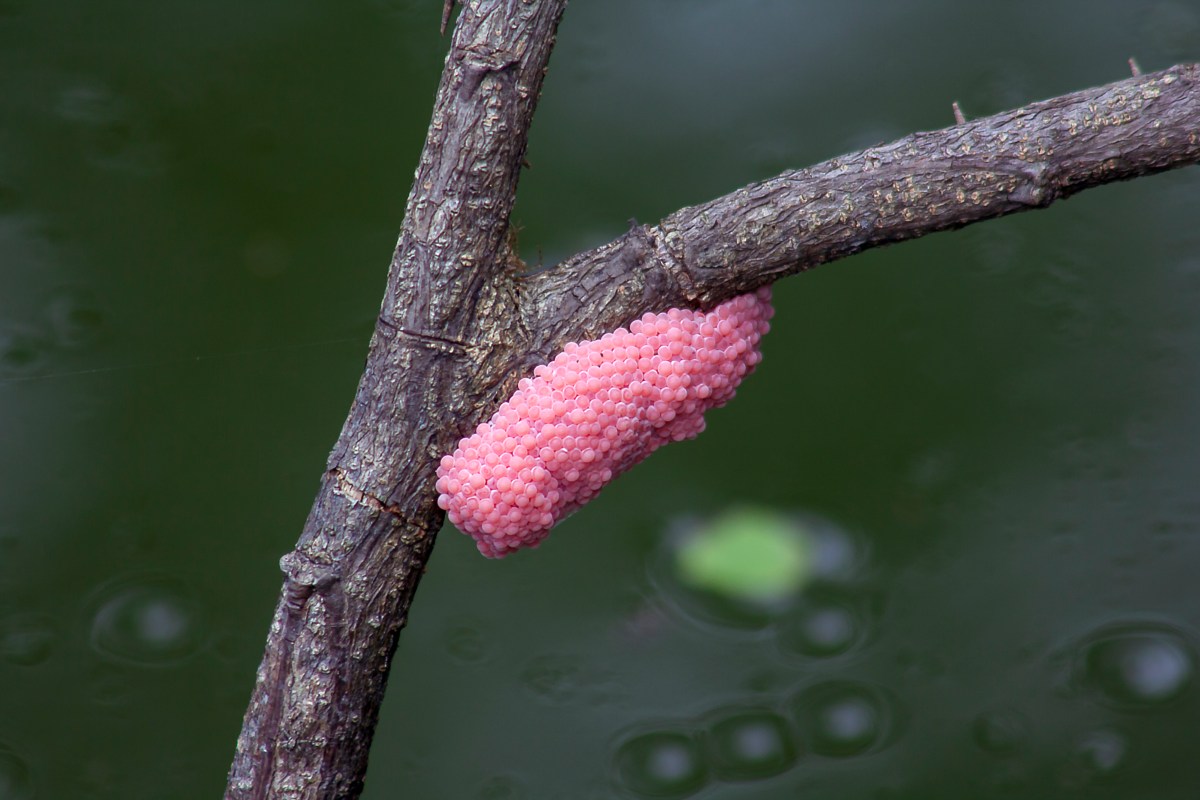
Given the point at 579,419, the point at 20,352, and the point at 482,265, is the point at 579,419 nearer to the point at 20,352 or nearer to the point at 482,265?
the point at 482,265

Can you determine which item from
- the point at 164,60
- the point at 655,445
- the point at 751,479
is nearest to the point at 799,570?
the point at 751,479

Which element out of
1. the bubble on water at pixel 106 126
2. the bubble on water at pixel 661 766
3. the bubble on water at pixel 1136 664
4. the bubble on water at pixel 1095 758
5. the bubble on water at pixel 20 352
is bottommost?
the bubble on water at pixel 661 766

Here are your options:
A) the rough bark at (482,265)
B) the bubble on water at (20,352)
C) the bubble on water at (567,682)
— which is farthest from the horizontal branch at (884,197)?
the bubble on water at (20,352)

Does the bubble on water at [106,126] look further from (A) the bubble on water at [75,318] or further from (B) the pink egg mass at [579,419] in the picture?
(B) the pink egg mass at [579,419]

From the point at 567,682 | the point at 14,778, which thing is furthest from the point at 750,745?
the point at 14,778

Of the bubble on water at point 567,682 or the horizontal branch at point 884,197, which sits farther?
the bubble on water at point 567,682

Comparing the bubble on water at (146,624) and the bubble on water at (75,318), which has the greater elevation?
the bubble on water at (75,318)

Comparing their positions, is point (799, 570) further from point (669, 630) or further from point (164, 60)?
point (164, 60)
